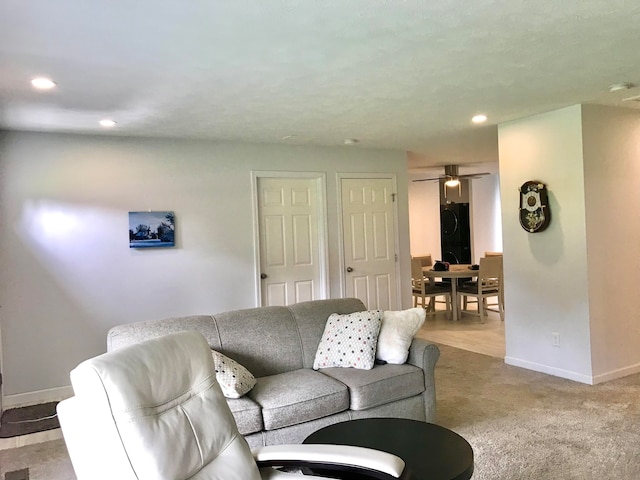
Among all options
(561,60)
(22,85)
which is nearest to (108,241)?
(22,85)

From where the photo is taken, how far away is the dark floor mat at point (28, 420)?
11.5ft

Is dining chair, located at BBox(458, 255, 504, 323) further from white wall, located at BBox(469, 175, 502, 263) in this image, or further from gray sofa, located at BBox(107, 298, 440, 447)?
gray sofa, located at BBox(107, 298, 440, 447)

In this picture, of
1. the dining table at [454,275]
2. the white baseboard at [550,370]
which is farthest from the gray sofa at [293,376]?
the dining table at [454,275]

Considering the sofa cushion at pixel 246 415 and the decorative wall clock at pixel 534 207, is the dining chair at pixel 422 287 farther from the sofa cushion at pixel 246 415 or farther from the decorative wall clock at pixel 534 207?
the sofa cushion at pixel 246 415

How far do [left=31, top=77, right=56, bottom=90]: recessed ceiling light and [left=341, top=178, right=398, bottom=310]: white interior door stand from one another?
10.9 feet

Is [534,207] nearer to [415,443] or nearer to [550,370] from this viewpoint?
[550,370]

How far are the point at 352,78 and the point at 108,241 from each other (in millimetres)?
2784

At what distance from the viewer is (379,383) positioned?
294cm

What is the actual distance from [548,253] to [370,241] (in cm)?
213

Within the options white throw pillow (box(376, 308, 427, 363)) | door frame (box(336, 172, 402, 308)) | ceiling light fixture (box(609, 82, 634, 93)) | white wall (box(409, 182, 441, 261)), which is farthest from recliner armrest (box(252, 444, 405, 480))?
white wall (box(409, 182, 441, 261))

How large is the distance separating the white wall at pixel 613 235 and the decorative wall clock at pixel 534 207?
341 millimetres

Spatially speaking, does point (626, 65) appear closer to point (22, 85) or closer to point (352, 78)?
point (352, 78)

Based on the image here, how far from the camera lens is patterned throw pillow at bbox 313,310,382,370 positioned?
3145 millimetres

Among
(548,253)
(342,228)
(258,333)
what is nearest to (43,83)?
(258,333)
